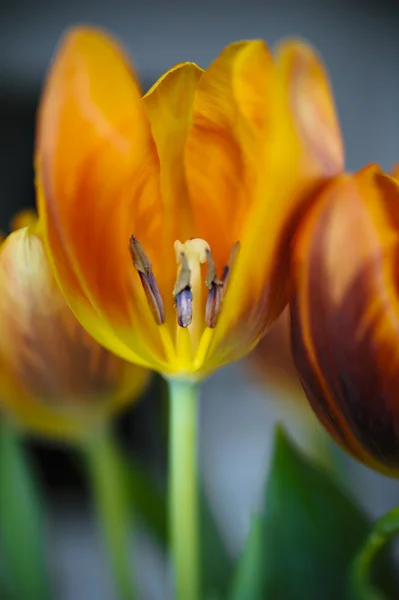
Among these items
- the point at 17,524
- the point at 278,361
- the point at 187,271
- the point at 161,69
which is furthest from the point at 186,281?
the point at 161,69

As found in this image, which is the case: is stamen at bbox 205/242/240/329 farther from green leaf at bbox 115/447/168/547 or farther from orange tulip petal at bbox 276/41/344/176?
green leaf at bbox 115/447/168/547

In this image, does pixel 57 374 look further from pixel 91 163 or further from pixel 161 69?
pixel 161 69

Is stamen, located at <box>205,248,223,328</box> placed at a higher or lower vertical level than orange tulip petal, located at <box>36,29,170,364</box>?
lower

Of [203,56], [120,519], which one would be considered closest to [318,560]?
[120,519]

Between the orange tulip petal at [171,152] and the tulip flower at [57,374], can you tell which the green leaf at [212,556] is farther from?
the orange tulip petal at [171,152]

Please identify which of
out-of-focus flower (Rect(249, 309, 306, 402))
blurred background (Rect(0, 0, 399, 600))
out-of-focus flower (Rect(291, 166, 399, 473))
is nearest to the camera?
out-of-focus flower (Rect(291, 166, 399, 473))

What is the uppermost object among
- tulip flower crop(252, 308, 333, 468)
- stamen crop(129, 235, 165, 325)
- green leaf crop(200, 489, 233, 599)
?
stamen crop(129, 235, 165, 325)

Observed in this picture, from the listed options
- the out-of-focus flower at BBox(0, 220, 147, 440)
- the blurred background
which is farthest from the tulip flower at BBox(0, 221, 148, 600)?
the blurred background
